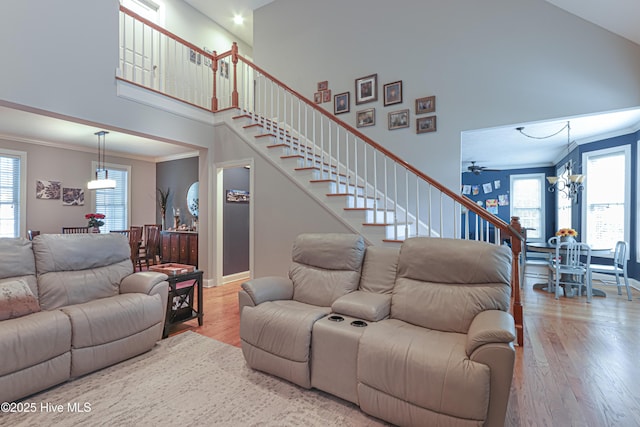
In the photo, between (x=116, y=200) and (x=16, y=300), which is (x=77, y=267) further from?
(x=116, y=200)

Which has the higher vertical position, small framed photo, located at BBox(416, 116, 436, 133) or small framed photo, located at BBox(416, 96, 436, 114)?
small framed photo, located at BBox(416, 96, 436, 114)

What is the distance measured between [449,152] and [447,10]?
206 centimetres

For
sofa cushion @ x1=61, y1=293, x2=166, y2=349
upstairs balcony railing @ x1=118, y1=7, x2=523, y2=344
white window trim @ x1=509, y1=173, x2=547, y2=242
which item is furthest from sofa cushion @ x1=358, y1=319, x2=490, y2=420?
white window trim @ x1=509, y1=173, x2=547, y2=242

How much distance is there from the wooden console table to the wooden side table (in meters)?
2.45

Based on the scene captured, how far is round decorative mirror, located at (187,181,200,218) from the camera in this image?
659cm

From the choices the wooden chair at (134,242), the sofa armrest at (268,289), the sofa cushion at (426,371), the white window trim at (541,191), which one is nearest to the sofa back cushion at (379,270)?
the sofa cushion at (426,371)

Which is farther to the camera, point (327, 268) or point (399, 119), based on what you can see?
point (399, 119)

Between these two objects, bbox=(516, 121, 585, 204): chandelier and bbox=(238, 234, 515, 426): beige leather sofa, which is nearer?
bbox=(238, 234, 515, 426): beige leather sofa

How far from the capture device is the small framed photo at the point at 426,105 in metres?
4.50

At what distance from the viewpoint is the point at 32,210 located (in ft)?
18.4

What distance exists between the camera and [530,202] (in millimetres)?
7938

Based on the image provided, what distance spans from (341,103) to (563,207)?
5856 millimetres

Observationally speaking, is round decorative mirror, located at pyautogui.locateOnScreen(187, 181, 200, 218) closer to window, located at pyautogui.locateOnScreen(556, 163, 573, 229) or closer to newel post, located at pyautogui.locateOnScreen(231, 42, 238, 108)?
newel post, located at pyautogui.locateOnScreen(231, 42, 238, 108)

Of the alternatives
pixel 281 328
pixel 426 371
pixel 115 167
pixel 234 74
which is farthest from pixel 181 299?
pixel 115 167
